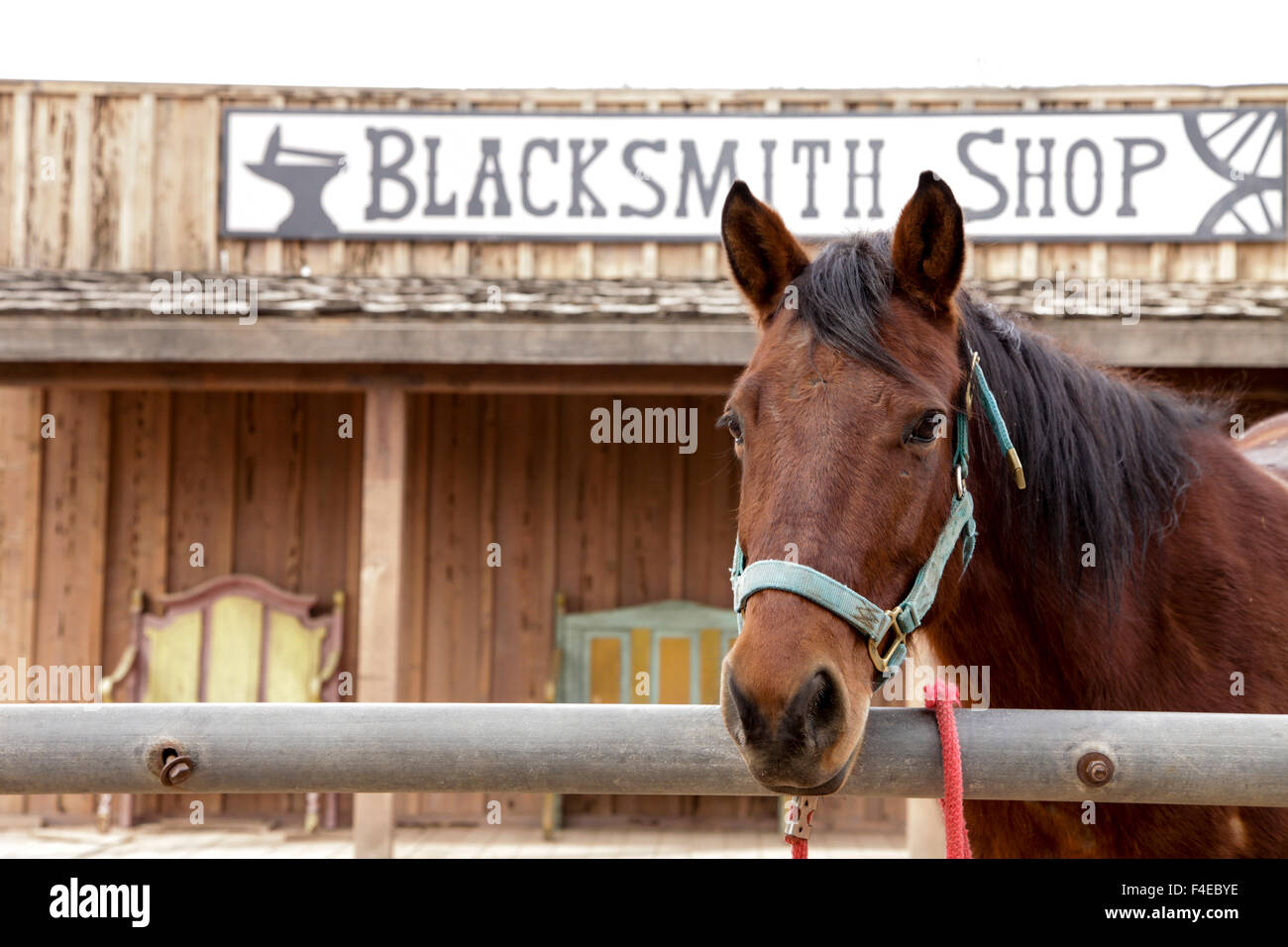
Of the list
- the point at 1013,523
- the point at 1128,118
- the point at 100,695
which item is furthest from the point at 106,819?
the point at 1128,118

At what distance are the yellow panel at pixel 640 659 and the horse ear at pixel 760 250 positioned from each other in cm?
491

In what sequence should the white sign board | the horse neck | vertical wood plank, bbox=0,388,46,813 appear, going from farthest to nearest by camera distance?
vertical wood plank, bbox=0,388,46,813
the white sign board
the horse neck

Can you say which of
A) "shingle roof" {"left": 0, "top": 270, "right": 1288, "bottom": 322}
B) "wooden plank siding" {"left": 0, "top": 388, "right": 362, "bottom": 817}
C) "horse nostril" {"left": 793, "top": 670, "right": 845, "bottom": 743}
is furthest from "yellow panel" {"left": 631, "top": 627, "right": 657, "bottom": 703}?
"horse nostril" {"left": 793, "top": 670, "right": 845, "bottom": 743}

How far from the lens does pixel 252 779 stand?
5.40 feet

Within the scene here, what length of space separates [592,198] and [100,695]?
455 centimetres

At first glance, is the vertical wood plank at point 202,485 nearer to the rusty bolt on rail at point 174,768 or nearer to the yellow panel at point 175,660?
the yellow panel at point 175,660

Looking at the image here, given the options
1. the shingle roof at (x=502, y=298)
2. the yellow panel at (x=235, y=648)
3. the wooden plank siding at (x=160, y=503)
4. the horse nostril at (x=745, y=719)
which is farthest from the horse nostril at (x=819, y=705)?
the yellow panel at (x=235, y=648)

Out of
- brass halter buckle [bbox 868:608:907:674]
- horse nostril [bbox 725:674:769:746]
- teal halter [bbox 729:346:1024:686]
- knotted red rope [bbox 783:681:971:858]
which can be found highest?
teal halter [bbox 729:346:1024:686]

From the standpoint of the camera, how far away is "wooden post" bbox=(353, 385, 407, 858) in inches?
209

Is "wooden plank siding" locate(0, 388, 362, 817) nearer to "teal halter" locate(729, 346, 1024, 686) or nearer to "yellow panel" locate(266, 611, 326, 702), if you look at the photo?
"yellow panel" locate(266, 611, 326, 702)

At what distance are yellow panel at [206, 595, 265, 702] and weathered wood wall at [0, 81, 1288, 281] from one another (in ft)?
7.34

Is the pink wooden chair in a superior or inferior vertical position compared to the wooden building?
inferior

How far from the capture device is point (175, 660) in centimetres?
668

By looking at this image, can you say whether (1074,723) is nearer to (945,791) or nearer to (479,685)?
(945,791)
